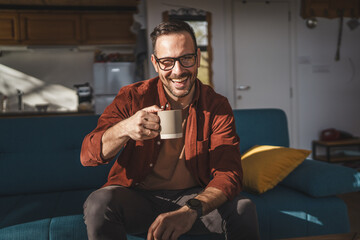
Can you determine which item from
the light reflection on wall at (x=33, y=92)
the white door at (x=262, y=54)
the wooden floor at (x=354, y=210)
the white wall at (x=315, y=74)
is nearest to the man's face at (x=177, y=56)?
the wooden floor at (x=354, y=210)

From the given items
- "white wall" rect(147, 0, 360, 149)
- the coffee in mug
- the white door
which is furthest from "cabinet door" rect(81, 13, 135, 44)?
the coffee in mug

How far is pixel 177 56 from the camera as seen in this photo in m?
1.26

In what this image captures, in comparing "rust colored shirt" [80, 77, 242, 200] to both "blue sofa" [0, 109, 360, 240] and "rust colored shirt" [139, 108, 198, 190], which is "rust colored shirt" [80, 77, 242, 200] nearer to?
"rust colored shirt" [139, 108, 198, 190]

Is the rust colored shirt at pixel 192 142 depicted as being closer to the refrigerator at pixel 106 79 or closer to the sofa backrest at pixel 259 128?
the sofa backrest at pixel 259 128

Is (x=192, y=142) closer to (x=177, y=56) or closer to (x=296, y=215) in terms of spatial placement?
(x=177, y=56)

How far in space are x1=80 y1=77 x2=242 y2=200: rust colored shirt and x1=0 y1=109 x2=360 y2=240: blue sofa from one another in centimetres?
27

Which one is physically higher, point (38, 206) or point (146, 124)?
point (146, 124)

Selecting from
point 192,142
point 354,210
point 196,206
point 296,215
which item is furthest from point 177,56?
point 354,210

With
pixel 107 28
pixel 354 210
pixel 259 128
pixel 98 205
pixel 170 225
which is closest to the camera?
pixel 170 225

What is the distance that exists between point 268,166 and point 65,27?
431 centimetres

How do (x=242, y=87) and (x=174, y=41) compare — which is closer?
(x=174, y=41)

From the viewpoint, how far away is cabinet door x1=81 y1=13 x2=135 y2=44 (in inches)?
196

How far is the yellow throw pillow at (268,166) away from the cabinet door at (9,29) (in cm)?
441

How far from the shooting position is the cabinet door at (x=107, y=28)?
4969 millimetres
